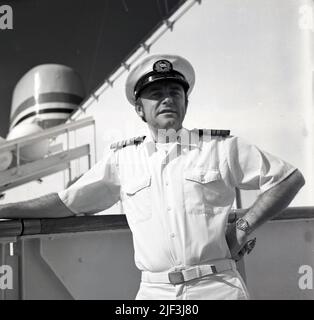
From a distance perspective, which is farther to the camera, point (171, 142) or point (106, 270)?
point (106, 270)

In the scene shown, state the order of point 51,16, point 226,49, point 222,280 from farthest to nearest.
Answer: point 226,49
point 51,16
point 222,280

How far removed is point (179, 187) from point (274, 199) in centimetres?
16

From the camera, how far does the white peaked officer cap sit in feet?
2.47

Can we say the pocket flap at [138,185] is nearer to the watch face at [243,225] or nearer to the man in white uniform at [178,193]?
the man in white uniform at [178,193]

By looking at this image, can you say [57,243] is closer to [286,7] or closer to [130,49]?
[130,49]

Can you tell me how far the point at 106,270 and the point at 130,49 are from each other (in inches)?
32.1

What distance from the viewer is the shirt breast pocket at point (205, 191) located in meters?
0.71

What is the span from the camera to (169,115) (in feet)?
2.34

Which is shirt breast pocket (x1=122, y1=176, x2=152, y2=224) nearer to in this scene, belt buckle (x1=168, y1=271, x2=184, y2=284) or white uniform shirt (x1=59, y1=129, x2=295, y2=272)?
white uniform shirt (x1=59, y1=129, x2=295, y2=272)

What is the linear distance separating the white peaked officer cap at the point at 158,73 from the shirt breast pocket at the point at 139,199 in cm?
16

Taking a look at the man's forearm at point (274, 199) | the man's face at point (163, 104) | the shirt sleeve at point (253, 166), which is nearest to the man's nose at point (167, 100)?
the man's face at point (163, 104)

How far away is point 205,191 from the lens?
714mm

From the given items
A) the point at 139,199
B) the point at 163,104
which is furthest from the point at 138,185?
the point at 163,104
